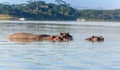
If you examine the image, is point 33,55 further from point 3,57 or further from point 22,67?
point 22,67

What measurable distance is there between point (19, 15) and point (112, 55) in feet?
538

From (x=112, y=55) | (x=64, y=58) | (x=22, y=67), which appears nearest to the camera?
(x=22, y=67)

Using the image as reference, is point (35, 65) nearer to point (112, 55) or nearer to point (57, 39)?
point (112, 55)

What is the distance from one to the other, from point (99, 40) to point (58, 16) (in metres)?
160

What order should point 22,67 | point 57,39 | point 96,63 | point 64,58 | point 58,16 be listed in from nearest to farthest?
point 22,67 < point 96,63 < point 64,58 < point 57,39 < point 58,16

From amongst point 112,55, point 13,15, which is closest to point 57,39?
point 112,55

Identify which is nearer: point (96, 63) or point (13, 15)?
point (96, 63)

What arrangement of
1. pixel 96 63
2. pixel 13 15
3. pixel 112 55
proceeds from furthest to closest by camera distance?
pixel 13 15, pixel 112 55, pixel 96 63

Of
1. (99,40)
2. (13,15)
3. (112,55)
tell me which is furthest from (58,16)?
(112,55)

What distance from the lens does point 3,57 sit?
22.5 m

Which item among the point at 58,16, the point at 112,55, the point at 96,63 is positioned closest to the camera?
the point at 96,63

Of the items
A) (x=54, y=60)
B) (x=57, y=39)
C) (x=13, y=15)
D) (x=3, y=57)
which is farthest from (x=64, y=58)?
(x=13, y=15)

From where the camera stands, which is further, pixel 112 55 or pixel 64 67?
pixel 112 55

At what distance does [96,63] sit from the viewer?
813 inches
